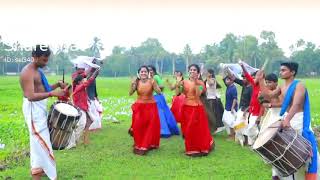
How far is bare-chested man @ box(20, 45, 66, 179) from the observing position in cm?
613

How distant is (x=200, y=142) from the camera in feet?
29.0

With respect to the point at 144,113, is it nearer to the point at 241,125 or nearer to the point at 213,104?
the point at 241,125

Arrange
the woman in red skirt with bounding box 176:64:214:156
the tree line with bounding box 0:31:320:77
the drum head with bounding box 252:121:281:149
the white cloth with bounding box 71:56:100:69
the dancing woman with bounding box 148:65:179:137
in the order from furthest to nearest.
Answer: the tree line with bounding box 0:31:320:77 → the dancing woman with bounding box 148:65:179:137 → the white cloth with bounding box 71:56:100:69 → the woman in red skirt with bounding box 176:64:214:156 → the drum head with bounding box 252:121:281:149

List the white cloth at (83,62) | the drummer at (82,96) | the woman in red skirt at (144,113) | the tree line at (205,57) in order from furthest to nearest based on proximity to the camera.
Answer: the tree line at (205,57)
the white cloth at (83,62)
the drummer at (82,96)
the woman in red skirt at (144,113)

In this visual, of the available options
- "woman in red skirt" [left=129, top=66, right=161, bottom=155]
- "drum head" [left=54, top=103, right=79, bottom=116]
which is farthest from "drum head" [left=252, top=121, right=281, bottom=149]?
"woman in red skirt" [left=129, top=66, right=161, bottom=155]

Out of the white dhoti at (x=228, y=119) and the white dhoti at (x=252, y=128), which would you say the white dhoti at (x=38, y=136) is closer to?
the white dhoti at (x=252, y=128)

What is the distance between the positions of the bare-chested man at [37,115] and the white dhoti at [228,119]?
214 inches

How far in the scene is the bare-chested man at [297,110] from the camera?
5824mm

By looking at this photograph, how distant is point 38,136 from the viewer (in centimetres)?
617

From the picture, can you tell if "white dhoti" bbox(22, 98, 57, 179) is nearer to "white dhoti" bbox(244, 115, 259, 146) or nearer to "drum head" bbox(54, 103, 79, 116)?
"drum head" bbox(54, 103, 79, 116)

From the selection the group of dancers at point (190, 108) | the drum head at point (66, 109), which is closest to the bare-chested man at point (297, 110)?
the group of dancers at point (190, 108)

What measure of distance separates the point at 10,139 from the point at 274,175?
243 inches

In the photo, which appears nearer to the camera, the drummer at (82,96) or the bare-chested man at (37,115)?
the bare-chested man at (37,115)

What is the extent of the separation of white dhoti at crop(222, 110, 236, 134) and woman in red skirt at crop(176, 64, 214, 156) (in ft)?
6.19
